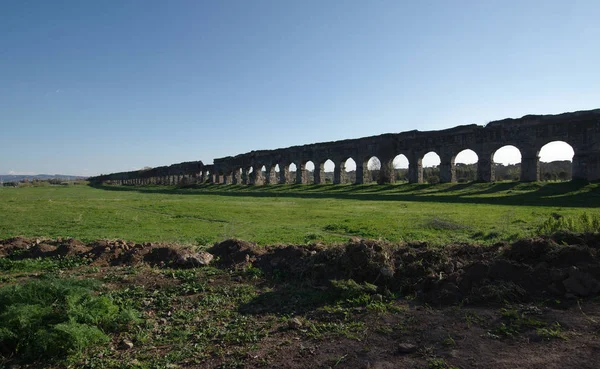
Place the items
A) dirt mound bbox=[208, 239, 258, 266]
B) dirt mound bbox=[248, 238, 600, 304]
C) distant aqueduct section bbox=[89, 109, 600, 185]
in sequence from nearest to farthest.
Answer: dirt mound bbox=[248, 238, 600, 304], dirt mound bbox=[208, 239, 258, 266], distant aqueduct section bbox=[89, 109, 600, 185]

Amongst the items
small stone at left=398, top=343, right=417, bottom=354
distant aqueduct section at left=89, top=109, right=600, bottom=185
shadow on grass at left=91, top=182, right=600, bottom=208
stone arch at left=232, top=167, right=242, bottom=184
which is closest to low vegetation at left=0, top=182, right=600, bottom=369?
small stone at left=398, top=343, right=417, bottom=354

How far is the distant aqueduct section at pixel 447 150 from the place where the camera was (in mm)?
22469

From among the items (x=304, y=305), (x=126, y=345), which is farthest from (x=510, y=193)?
(x=126, y=345)

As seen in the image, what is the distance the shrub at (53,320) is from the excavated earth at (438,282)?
52.2 inches

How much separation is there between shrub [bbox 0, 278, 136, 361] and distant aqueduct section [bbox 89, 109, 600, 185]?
86.6 ft

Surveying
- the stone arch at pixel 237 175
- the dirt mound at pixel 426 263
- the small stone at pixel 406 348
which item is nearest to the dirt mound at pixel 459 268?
the dirt mound at pixel 426 263

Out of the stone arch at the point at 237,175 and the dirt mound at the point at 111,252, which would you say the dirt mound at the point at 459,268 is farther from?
the stone arch at the point at 237,175

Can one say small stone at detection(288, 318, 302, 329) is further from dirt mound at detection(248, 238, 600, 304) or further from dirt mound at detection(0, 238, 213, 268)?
dirt mound at detection(0, 238, 213, 268)

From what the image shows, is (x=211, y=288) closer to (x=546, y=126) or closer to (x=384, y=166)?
(x=546, y=126)

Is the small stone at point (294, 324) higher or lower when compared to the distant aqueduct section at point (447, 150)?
lower

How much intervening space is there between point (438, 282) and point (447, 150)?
26.2m

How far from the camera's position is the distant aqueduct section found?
2247 centimetres

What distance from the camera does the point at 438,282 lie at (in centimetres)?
490

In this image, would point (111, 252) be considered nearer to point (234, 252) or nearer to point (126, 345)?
point (234, 252)
